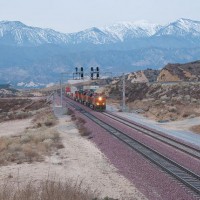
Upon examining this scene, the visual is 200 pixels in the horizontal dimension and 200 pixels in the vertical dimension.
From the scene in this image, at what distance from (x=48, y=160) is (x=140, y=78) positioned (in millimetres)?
110718

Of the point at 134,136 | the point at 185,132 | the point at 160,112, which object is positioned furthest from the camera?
the point at 160,112

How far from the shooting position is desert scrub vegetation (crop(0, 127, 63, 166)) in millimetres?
23547

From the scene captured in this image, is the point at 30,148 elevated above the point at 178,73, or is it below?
below

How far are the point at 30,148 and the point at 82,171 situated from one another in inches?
225

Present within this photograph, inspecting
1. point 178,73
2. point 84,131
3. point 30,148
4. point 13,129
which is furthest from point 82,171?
point 178,73

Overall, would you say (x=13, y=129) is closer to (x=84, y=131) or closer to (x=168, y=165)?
(x=84, y=131)

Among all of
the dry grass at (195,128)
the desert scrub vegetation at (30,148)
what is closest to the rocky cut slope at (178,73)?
the dry grass at (195,128)

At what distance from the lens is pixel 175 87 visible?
80.4m

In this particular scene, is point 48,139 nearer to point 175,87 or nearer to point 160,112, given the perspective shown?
point 160,112

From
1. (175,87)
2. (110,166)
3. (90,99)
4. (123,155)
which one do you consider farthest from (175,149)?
(175,87)

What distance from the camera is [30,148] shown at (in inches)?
1023

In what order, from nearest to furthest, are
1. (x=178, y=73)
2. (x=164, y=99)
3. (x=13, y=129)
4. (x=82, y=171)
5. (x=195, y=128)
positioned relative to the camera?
(x=82, y=171), (x=195, y=128), (x=13, y=129), (x=164, y=99), (x=178, y=73)

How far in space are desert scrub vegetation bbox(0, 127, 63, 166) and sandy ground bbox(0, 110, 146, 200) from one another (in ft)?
2.28

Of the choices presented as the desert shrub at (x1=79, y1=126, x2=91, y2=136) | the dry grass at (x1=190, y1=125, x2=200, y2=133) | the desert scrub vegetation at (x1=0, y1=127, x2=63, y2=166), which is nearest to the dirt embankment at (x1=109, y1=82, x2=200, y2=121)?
the dry grass at (x1=190, y1=125, x2=200, y2=133)
